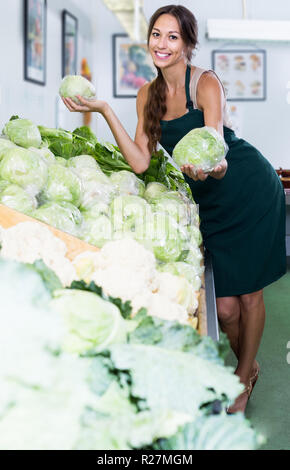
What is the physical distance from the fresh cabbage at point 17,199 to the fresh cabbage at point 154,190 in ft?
1.89

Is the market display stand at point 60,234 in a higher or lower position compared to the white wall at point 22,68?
lower

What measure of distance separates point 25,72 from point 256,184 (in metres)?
3.05

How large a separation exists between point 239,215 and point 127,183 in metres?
0.55

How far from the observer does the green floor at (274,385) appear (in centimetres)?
237

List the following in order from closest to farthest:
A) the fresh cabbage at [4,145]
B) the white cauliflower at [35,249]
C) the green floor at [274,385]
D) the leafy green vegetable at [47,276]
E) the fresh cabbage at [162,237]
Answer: the leafy green vegetable at [47,276], the white cauliflower at [35,249], the fresh cabbage at [162,237], the fresh cabbage at [4,145], the green floor at [274,385]

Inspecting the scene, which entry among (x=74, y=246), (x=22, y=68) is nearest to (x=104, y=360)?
(x=74, y=246)

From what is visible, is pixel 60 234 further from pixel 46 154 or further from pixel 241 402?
pixel 241 402

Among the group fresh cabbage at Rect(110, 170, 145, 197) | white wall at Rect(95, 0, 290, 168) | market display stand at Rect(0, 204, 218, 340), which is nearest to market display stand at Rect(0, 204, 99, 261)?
market display stand at Rect(0, 204, 218, 340)

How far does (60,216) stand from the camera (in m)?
1.78

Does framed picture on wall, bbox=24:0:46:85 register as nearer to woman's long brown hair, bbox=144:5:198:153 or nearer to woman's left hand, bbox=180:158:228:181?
woman's long brown hair, bbox=144:5:198:153

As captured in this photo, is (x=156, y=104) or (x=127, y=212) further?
(x=156, y=104)

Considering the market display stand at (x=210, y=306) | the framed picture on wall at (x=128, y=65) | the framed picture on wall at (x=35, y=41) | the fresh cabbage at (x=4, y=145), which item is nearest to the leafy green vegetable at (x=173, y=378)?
the market display stand at (x=210, y=306)

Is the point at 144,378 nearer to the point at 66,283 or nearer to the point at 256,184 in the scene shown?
the point at 66,283

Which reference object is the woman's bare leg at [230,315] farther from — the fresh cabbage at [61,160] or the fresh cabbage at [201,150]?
the fresh cabbage at [61,160]
